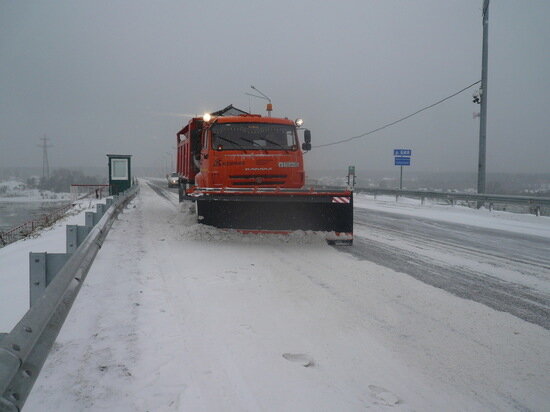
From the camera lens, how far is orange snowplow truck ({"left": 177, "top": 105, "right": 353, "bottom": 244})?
8539 mm

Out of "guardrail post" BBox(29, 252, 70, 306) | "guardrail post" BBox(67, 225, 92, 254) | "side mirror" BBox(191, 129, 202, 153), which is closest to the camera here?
"guardrail post" BBox(29, 252, 70, 306)

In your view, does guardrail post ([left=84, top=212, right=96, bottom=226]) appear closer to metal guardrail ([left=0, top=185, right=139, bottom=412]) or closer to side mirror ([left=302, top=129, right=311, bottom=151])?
metal guardrail ([left=0, top=185, right=139, bottom=412])

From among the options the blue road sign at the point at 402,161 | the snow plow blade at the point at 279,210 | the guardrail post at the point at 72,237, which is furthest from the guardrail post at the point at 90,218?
the blue road sign at the point at 402,161

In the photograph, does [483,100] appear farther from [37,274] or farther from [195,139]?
[37,274]

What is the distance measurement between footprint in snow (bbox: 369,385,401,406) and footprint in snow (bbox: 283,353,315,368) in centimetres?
51

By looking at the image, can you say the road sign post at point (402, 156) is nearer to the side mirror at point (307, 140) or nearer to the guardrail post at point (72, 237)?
the side mirror at point (307, 140)

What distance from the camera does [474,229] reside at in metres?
12.1

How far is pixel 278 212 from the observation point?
351 inches

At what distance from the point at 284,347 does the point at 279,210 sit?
5.47 metres

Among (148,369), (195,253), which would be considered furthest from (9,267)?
(148,369)

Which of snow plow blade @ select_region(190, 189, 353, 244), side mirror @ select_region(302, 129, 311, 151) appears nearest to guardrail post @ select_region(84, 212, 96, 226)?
snow plow blade @ select_region(190, 189, 353, 244)

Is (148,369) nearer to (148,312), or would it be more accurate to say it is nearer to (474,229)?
(148,312)

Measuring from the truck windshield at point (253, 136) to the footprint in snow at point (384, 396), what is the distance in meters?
7.76

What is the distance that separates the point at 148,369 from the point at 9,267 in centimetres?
728
